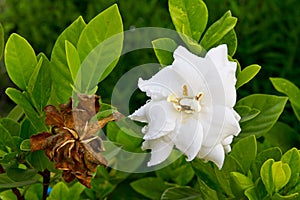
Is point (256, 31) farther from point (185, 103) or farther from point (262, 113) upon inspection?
point (185, 103)

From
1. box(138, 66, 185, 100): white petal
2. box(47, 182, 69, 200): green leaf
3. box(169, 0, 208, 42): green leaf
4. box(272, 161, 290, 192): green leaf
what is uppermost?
box(169, 0, 208, 42): green leaf

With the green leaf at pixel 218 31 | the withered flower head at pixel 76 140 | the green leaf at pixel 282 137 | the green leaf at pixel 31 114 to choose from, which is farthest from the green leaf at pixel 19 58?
the green leaf at pixel 282 137

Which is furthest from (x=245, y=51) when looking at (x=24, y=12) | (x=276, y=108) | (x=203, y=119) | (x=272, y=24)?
(x=203, y=119)

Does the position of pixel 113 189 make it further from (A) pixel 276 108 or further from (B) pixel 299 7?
(B) pixel 299 7

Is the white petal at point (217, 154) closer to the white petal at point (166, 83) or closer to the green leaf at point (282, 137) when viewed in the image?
the white petal at point (166, 83)

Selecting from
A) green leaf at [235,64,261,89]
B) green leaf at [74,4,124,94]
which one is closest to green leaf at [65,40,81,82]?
green leaf at [74,4,124,94]

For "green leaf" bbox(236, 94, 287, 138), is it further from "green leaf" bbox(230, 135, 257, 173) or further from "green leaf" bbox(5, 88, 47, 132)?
"green leaf" bbox(5, 88, 47, 132)

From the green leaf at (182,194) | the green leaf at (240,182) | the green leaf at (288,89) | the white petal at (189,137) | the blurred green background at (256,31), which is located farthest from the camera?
the blurred green background at (256,31)
